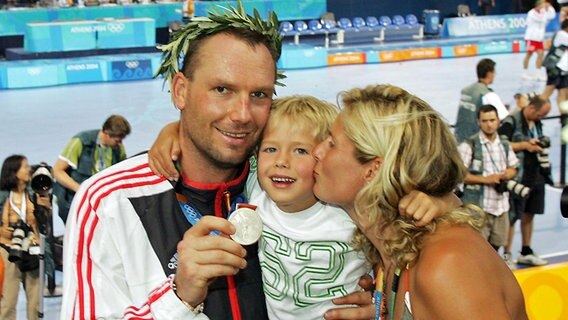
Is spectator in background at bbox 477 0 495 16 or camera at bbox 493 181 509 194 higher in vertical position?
spectator in background at bbox 477 0 495 16

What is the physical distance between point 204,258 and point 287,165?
0.76 metres

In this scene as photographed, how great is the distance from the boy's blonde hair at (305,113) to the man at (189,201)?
220 millimetres

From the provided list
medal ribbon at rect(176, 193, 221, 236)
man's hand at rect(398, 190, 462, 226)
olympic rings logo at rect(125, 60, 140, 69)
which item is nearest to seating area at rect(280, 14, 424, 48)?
olympic rings logo at rect(125, 60, 140, 69)

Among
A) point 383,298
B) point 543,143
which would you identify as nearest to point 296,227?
point 383,298

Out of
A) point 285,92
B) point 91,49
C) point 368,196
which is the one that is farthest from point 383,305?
point 91,49

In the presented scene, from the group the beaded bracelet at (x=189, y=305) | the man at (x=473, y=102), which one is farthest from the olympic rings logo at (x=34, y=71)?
the beaded bracelet at (x=189, y=305)

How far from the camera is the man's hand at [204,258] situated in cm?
215

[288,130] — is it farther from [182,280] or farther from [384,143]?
[182,280]

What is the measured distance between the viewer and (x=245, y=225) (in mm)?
2371

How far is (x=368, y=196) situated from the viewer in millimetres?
2395

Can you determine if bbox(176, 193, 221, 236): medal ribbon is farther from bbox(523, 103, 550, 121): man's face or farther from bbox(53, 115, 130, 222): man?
bbox(523, 103, 550, 121): man's face

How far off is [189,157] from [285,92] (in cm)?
1415

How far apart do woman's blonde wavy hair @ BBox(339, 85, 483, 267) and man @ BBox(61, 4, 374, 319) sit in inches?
14.3

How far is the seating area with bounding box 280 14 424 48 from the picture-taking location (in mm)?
22859
